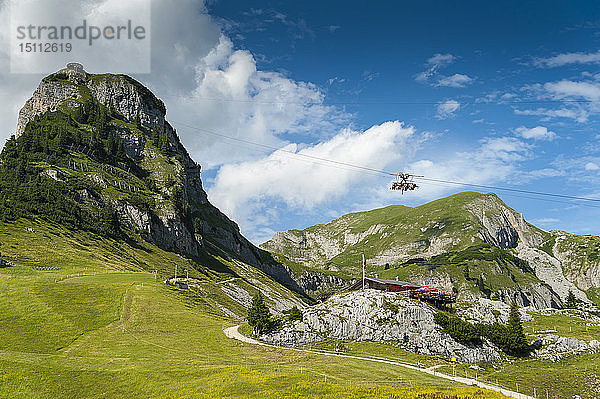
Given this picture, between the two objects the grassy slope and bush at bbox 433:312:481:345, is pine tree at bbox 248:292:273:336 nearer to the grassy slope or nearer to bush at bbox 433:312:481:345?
the grassy slope

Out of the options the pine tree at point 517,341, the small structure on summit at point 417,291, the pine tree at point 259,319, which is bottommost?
the pine tree at point 517,341

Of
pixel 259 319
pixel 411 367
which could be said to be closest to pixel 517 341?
pixel 411 367

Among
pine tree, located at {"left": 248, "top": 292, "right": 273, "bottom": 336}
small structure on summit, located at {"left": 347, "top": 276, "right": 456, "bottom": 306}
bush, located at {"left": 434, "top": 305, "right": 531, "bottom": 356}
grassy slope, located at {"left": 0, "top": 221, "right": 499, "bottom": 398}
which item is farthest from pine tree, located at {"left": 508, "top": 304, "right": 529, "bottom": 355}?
pine tree, located at {"left": 248, "top": 292, "right": 273, "bottom": 336}

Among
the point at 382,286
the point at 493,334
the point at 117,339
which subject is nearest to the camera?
the point at 117,339

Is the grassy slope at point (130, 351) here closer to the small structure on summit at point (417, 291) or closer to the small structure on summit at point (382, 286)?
the small structure on summit at point (417, 291)

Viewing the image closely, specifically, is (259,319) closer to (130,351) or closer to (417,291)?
(130,351)

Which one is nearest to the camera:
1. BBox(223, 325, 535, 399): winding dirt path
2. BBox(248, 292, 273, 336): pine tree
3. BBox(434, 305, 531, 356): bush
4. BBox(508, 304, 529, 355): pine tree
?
BBox(223, 325, 535, 399): winding dirt path

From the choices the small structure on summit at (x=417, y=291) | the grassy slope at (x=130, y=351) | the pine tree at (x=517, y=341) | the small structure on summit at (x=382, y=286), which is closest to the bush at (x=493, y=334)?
the pine tree at (x=517, y=341)

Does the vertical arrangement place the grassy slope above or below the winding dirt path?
above
